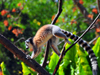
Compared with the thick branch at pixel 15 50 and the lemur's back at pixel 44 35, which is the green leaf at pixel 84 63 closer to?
the lemur's back at pixel 44 35

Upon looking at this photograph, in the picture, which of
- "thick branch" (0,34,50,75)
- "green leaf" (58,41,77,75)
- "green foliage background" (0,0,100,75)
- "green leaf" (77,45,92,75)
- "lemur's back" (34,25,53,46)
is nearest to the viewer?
"thick branch" (0,34,50,75)

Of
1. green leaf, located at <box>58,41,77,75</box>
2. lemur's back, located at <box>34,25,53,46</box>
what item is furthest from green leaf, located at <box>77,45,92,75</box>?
lemur's back, located at <box>34,25,53,46</box>

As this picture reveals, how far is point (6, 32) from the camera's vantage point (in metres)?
8.55

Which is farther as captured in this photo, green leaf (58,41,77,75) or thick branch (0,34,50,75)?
green leaf (58,41,77,75)

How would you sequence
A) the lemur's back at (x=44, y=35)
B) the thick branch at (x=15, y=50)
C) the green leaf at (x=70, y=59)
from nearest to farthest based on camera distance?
the thick branch at (x=15, y=50) → the lemur's back at (x=44, y=35) → the green leaf at (x=70, y=59)

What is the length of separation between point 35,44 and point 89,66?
55.3 inches

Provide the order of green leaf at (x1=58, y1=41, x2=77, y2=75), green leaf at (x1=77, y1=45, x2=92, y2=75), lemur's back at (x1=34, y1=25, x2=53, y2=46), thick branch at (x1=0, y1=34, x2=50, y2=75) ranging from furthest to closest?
1. green leaf at (x1=58, y1=41, x2=77, y2=75)
2. green leaf at (x1=77, y1=45, x2=92, y2=75)
3. lemur's back at (x1=34, y1=25, x2=53, y2=46)
4. thick branch at (x1=0, y1=34, x2=50, y2=75)

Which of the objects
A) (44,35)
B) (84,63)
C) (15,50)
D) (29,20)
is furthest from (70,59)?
(29,20)

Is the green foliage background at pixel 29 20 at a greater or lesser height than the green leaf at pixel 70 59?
greater

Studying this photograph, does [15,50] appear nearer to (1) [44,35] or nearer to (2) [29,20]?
(1) [44,35]

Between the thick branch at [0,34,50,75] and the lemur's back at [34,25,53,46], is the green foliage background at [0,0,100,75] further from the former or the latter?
the thick branch at [0,34,50,75]

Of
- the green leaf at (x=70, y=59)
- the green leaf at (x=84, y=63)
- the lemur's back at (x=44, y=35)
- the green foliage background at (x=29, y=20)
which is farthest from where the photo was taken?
the green foliage background at (x=29, y=20)

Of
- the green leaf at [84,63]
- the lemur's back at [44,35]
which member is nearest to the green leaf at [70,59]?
the green leaf at [84,63]

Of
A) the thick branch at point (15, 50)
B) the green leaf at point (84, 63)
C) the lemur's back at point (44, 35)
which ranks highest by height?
the lemur's back at point (44, 35)
